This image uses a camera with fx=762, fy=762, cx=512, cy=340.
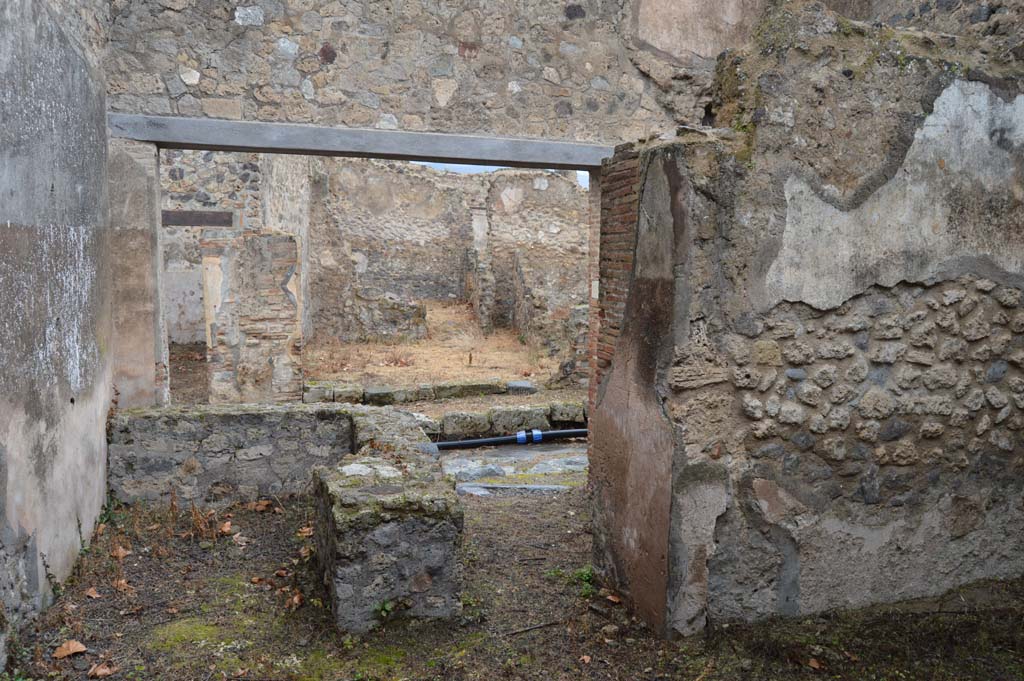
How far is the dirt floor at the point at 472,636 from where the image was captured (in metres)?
3.20

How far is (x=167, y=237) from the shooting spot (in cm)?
1102

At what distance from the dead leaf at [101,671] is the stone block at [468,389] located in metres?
6.75

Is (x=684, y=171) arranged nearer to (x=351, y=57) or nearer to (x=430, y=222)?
(x=351, y=57)

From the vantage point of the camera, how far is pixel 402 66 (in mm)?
5711

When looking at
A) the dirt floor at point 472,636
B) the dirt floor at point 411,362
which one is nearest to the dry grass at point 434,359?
the dirt floor at point 411,362

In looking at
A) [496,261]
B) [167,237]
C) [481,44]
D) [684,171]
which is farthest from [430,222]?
[684,171]

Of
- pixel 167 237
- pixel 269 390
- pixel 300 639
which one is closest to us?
pixel 300 639

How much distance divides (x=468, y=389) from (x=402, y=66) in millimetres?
5019

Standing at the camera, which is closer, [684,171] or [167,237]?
[684,171]

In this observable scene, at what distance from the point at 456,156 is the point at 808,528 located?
374 cm

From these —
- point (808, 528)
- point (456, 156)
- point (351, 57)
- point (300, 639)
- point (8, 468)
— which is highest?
point (351, 57)

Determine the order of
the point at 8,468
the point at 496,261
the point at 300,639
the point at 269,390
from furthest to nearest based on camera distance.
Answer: the point at 496,261, the point at 269,390, the point at 300,639, the point at 8,468

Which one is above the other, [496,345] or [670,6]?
[670,6]

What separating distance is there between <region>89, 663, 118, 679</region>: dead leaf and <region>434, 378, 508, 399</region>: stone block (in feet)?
22.2
